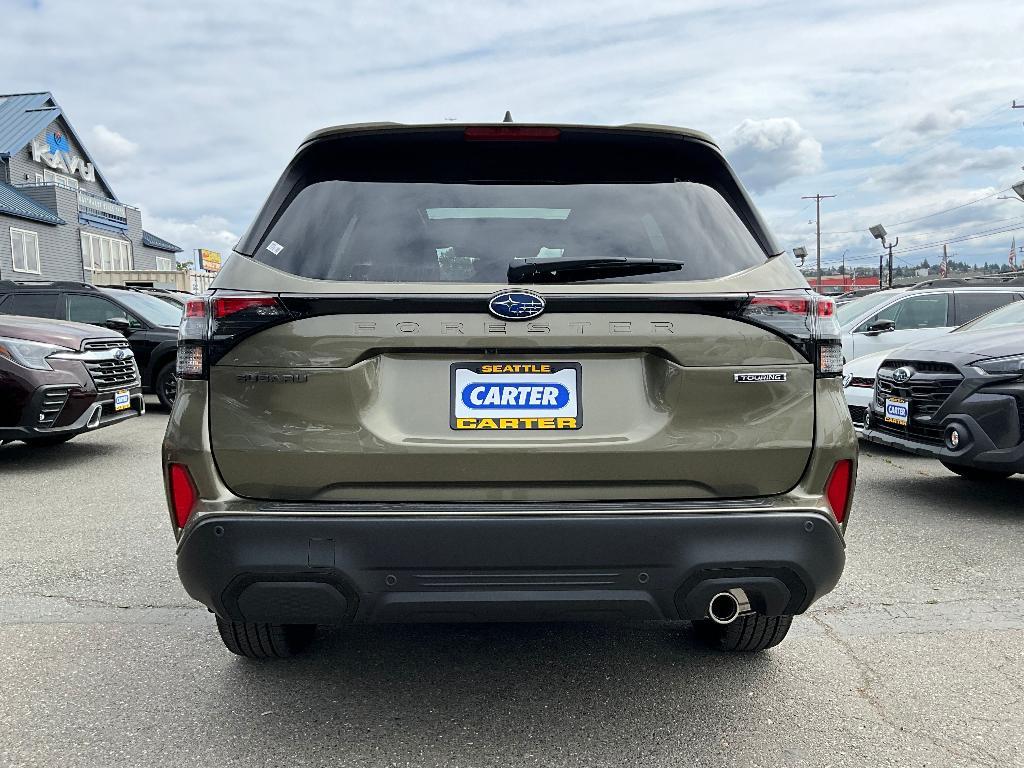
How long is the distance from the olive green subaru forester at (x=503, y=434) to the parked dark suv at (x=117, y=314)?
31.2 feet

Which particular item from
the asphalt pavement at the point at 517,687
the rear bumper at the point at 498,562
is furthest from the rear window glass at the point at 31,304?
the rear bumper at the point at 498,562

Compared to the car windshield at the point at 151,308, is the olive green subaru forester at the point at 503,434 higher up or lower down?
lower down

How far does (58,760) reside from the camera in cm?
249

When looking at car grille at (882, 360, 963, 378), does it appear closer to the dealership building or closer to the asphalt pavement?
the asphalt pavement

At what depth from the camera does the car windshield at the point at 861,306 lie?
10.7 metres

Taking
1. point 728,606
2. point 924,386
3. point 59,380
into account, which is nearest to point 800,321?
point 728,606

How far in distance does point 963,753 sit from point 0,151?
3562 centimetres

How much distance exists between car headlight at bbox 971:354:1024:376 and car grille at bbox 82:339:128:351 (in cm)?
722

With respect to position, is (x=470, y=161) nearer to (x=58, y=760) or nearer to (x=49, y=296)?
(x=58, y=760)

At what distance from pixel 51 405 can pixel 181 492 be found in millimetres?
5647

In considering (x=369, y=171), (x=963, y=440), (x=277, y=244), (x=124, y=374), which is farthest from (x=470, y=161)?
(x=124, y=374)

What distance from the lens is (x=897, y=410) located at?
20.7 feet

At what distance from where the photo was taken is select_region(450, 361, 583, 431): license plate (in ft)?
7.67

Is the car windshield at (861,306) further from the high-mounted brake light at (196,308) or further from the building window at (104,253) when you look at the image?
the building window at (104,253)
